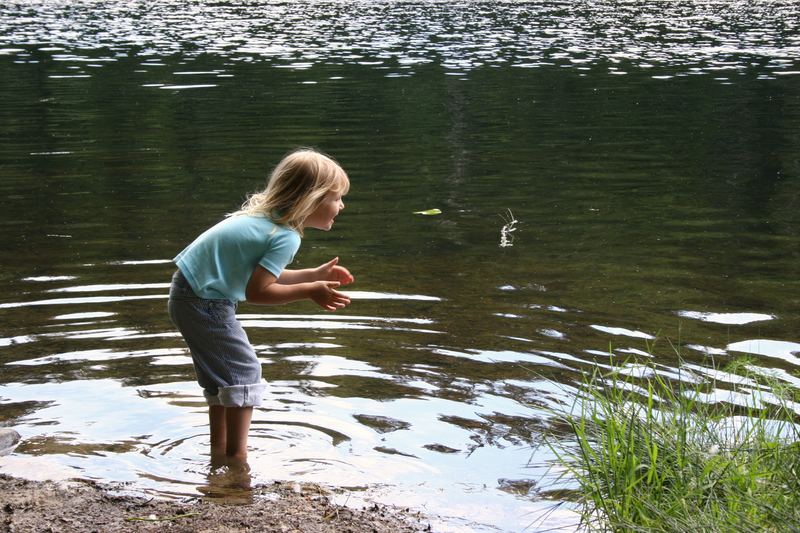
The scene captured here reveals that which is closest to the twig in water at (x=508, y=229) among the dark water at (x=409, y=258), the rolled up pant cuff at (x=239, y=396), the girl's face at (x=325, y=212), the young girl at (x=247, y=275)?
the dark water at (x=409, y=258)

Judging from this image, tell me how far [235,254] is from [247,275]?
118 mm

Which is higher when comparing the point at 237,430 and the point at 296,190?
the point at 296,190

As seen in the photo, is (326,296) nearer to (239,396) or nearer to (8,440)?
(239,396)

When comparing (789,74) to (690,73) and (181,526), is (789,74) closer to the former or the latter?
(690,73)

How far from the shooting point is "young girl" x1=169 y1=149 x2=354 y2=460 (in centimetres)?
475

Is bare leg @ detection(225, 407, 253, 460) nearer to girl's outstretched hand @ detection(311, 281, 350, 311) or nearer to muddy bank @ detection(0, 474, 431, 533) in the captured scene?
muddy bank @ detection(0, 474, 431, 533)

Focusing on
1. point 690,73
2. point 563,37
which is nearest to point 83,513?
point 690,73

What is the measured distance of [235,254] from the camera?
478 centimetres

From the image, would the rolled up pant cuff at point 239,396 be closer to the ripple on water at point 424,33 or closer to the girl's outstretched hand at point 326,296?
the girl's outstretched hand at point 326,296

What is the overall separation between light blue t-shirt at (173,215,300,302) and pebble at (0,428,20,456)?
1.29 m

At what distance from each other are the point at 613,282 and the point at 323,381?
2.92m

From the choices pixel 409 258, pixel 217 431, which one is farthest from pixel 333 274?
pixel 409 258

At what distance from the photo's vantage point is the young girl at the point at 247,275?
4.75 metres

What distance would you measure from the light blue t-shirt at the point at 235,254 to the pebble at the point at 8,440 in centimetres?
129
